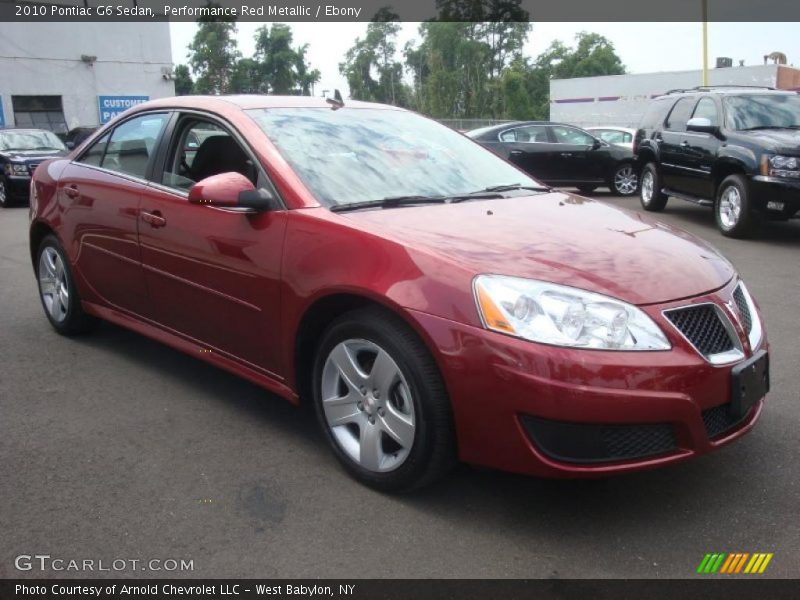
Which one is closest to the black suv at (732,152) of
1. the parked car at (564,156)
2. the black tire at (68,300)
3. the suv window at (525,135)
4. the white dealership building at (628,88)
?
the parked car at (564,156)

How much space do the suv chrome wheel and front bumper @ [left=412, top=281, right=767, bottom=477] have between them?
12735 millimetres

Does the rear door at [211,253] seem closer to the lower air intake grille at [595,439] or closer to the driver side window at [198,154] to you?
the driver side window at [198,154]

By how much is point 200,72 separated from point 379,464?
76.3m

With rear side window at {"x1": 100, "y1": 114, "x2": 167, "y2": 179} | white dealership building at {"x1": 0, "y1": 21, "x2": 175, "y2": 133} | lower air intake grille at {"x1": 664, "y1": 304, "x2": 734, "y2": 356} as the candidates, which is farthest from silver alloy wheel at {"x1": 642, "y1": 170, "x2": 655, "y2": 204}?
white dealership building at {"x1": 0, "y1": 21, "x2": 175, "y2": 133}

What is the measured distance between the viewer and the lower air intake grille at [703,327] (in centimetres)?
273

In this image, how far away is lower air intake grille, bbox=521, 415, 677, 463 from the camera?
8.55ft

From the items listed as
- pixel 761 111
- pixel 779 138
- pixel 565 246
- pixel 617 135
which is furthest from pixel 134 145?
pixel 617 135

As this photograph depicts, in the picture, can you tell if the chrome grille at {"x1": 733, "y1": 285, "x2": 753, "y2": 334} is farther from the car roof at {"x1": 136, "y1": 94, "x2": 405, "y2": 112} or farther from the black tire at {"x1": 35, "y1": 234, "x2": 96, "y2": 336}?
the black tire at {"x1": 35, "y1": 234, "x2": 96, "y2": 336}

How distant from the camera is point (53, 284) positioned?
17.2 feet

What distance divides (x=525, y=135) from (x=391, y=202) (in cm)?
1207

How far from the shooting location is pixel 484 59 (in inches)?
2837

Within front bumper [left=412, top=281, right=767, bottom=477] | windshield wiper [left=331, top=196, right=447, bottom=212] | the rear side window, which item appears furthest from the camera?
the rear side window

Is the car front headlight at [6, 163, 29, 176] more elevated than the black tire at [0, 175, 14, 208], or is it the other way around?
the car front headlight at [6, 163, 29, 176]

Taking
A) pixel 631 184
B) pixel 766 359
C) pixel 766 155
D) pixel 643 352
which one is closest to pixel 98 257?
pixel 643 352
